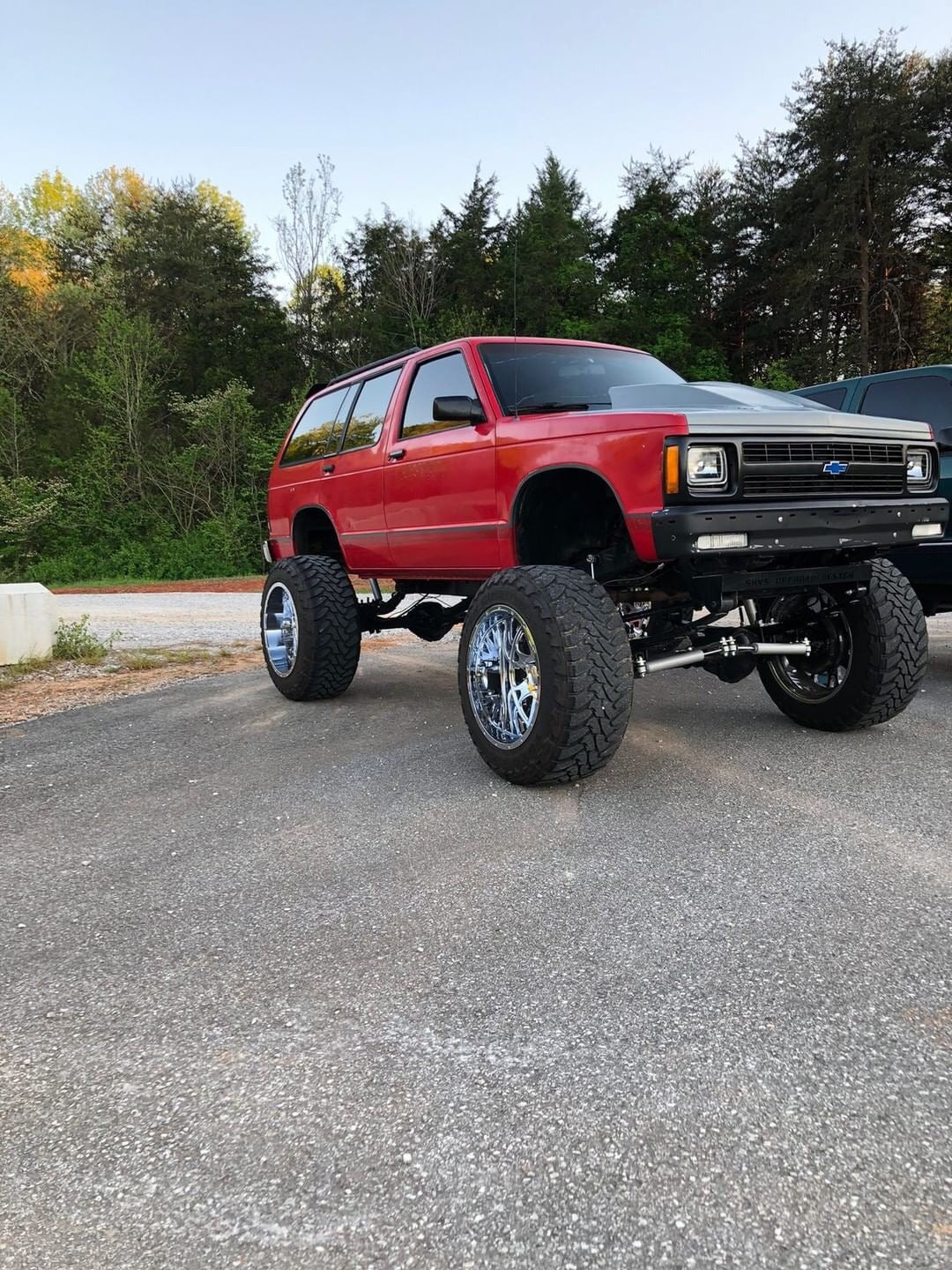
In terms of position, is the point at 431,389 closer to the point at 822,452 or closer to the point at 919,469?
the point at 822,452

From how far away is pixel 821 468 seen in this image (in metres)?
3.58

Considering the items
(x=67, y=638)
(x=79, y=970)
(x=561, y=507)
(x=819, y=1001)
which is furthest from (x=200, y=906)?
(x=67, y=638)

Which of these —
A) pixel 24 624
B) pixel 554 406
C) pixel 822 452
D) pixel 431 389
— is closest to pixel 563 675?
pixel 822 452

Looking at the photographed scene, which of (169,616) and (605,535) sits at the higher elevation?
(605,535)

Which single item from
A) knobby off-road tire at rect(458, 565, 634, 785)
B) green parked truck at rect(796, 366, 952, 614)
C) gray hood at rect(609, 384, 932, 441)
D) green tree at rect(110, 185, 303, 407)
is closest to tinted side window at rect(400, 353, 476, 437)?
gray hood at rect(609, 384, 932, 441)

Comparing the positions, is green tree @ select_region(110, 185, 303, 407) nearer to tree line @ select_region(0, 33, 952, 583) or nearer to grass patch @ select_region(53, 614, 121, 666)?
tree line @ select_region(0, 33, 952, 583)

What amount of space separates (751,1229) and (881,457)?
10.9 feet

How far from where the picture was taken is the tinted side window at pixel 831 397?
663cm

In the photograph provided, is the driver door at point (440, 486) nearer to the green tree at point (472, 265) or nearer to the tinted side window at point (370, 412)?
the tinted side window at point (370, 412)

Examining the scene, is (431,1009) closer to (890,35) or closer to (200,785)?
(200,785)

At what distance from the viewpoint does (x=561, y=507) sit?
4.36 meters

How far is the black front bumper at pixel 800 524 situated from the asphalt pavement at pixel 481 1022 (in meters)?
1.02

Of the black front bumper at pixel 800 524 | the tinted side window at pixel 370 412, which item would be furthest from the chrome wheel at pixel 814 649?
the tinted side window at pixel 370 412

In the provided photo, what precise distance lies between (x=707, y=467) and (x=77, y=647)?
6263 mm
